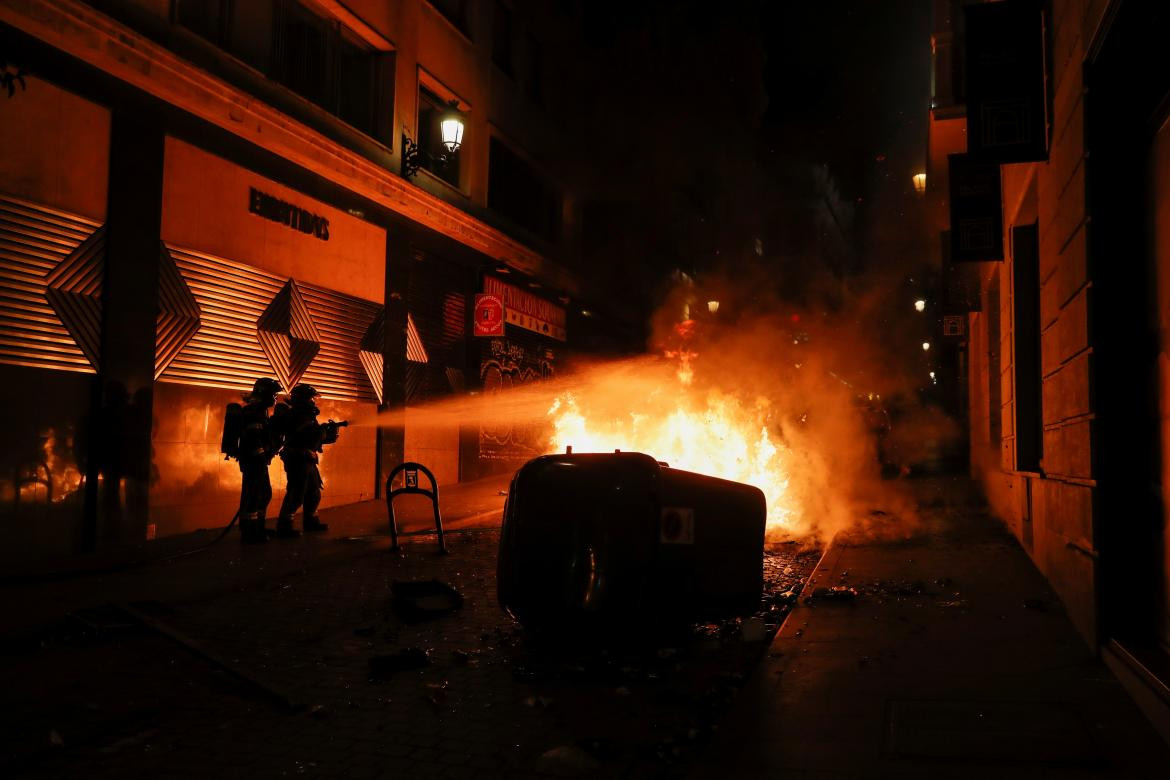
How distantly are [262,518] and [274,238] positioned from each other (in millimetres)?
4339

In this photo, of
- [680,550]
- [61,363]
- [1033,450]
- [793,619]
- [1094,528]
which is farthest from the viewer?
[61,363]

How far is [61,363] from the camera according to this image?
8922mm

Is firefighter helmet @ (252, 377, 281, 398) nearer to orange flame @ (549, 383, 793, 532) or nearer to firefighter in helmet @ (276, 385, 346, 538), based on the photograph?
firefighter in helmet @ (276, 385, 346, 538)

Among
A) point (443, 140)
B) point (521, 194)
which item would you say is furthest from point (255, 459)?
point (521, 194)

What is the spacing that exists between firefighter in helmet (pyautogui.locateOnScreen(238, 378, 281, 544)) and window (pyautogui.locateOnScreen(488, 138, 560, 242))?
33.8ft

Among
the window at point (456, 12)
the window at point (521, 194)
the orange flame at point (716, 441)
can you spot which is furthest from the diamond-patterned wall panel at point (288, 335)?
the window at point (456, 12)

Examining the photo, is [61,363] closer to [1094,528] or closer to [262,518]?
[262,518]

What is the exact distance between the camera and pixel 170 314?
1012cm

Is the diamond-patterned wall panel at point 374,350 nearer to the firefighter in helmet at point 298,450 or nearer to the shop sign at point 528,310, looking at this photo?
the firefighter in helmet at point 298,450

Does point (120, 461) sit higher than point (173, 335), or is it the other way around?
point (173, 335)

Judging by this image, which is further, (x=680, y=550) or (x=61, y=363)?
(x=61, y=363)

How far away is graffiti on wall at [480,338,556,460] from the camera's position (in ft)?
59.5

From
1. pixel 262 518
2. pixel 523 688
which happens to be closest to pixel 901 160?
pixel 262 518

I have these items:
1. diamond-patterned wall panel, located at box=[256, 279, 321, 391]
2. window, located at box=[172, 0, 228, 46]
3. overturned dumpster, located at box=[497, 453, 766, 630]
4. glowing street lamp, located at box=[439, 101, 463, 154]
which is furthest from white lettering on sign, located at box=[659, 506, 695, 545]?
glowing street lamp, located at box=[439, 101, 463, 154]
